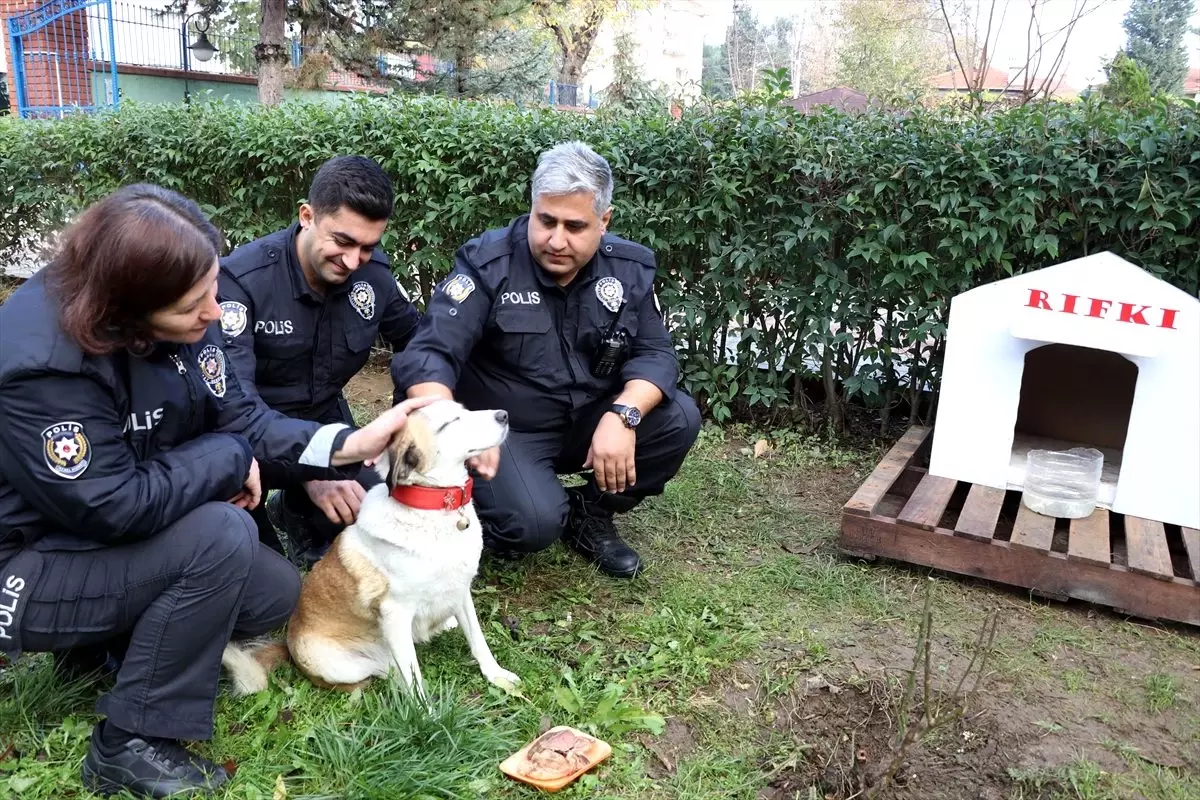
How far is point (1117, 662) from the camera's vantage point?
2.92 meters

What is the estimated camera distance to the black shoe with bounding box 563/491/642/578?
353 cm

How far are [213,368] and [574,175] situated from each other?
142 cm

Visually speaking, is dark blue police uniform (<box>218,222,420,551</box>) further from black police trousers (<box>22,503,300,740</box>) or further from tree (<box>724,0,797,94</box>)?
tree (<box>724,0,797,94</box>)

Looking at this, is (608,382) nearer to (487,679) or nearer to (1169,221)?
(487,679)

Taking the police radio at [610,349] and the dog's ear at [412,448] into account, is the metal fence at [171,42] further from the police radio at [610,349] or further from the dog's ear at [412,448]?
the dog's ear at [412,448]

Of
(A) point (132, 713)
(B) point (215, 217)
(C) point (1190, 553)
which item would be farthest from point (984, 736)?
(B) point (215, 217)

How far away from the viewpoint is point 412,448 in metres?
2.43

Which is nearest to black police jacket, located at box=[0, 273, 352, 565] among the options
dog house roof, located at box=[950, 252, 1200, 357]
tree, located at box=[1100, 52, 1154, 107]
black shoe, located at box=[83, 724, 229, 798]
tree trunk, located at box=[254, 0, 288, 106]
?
black shoe, located at box=[83, 724, 229, 798]

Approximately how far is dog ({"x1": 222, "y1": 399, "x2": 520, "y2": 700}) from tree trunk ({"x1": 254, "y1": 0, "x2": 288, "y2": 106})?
1233 cm

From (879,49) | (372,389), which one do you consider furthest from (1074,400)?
(879,49)

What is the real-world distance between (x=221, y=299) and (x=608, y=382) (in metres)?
1.53

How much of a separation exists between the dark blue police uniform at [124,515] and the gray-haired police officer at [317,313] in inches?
28.4

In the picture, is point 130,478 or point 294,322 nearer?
point 130,478

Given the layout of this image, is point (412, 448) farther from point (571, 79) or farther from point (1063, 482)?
point (571, 79)
